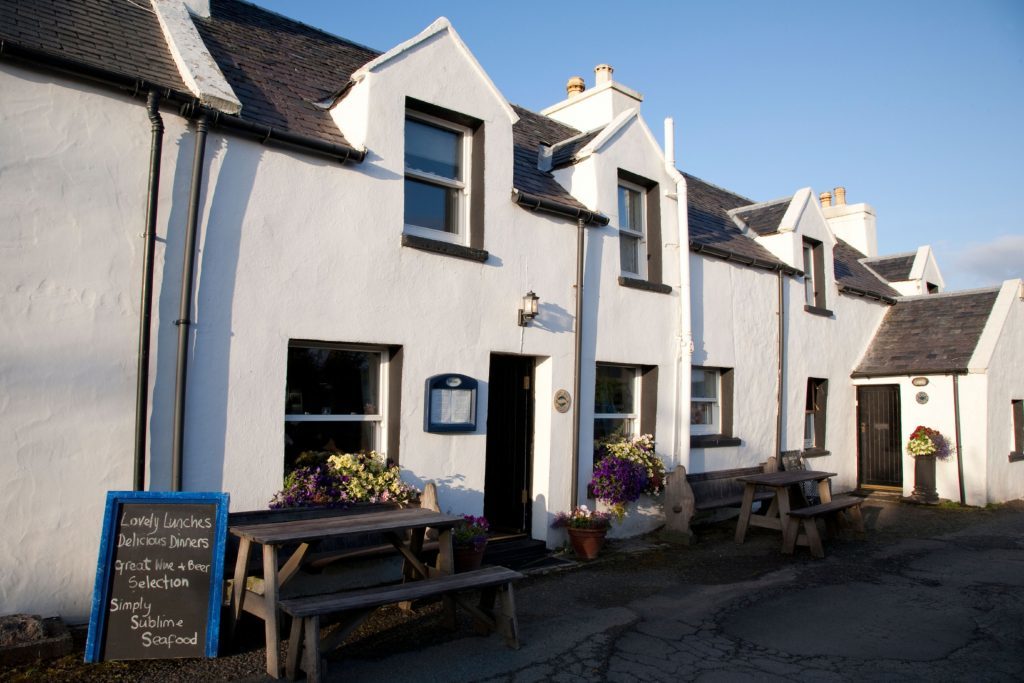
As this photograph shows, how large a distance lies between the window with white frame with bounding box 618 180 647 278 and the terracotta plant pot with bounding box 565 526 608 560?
3737 millimetres

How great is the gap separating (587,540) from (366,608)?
4062 mm

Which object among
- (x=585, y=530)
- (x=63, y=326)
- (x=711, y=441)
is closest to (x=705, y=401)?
(x=711, y=441)

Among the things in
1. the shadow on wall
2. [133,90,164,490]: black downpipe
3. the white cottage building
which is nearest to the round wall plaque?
the white cottage building

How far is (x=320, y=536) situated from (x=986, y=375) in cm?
1284

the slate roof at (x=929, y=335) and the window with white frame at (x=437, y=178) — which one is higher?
the window with white frame at (x=437, y=178)

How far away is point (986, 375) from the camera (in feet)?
43.2

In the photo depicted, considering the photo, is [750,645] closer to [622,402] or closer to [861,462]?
[622,402]

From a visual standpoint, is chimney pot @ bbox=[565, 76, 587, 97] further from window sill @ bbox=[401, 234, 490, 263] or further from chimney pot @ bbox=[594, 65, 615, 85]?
window sill @ bbox=[401, 234, 490, 263]

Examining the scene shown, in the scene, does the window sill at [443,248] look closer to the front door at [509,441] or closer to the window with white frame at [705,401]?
the front door at [509,441]

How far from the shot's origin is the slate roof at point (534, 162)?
918 centimetres

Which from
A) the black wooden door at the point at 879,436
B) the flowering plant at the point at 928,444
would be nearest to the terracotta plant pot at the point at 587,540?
the flowering plant at the point at 928,444

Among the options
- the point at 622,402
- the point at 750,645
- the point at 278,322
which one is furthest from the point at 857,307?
the point at 278,322

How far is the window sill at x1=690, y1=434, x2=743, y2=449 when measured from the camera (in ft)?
36.0

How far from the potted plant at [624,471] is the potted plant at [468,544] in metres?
2.41
